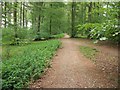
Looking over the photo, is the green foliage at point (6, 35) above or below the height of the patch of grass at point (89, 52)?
above

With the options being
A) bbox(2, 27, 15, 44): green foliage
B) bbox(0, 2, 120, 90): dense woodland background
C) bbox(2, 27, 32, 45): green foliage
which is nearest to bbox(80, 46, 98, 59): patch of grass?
bbox(0, 2, 120, 90): dense woodland background

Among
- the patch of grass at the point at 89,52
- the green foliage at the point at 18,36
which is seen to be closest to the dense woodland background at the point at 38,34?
the green foliage at the point at 18,36

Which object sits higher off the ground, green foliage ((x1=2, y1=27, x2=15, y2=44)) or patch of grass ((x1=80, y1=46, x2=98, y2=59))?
green foliage ((x1=2, y1=27, x2=15, y2=44))

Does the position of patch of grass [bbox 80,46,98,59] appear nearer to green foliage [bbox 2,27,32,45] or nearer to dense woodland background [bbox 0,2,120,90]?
Result: dense woodland background [bbox 0,2,120,90]

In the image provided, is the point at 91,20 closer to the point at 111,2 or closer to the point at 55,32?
the point at 55,32

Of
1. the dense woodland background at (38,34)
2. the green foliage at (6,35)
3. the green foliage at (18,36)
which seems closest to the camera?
the dense woodland background at (38,34)

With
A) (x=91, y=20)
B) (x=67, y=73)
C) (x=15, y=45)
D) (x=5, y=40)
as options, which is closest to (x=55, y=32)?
(x=91, y=20)

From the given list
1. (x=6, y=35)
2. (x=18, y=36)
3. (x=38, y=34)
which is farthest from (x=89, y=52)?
(x=38, y=34)

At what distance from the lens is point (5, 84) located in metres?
5.58

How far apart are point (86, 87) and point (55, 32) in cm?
2424

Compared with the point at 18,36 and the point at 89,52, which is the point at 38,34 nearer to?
the point at 18,36

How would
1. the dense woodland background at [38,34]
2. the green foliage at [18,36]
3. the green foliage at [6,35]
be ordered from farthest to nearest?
the green foliage at [18,36] < the green foliage at [6,35] < the dense woodland background at [38,34]

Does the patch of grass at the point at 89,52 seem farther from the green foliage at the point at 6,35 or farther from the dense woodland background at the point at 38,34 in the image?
the green foliage at the point at 6,35

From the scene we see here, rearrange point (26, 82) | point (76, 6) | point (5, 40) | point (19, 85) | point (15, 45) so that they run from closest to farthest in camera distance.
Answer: point (19, 85), point (26, 82), point (5, 40), point (15, 45), point (76, 6)
